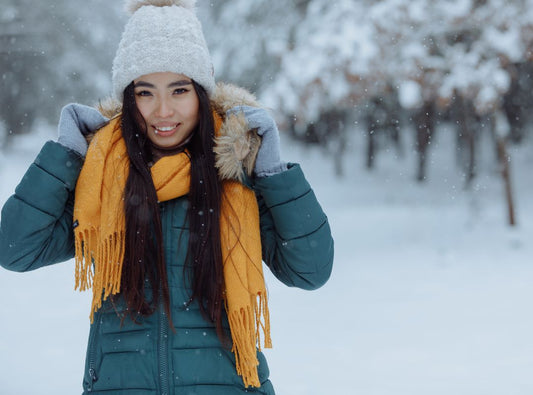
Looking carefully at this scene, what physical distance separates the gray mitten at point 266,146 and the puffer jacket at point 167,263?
37mm

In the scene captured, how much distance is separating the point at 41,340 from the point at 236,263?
5.08 meters

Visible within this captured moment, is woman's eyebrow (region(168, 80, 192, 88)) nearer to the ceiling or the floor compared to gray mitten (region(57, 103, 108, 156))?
nearer to the ceiling

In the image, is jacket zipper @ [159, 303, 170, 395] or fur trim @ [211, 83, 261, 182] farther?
fur trim @ [211, 83, 261, 182]

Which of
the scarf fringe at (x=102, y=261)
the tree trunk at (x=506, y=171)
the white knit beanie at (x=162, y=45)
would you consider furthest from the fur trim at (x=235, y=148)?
the tree trunk at (x=506, y=171)

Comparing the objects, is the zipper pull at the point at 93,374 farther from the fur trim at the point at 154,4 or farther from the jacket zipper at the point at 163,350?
the fur trim at the point at 154,4

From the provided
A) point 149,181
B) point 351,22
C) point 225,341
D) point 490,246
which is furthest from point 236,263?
point 490,246

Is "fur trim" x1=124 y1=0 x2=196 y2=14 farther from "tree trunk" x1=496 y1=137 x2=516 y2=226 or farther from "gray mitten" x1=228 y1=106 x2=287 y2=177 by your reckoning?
"tree trunk" x1=496 y1=137 x2=516 y2=226

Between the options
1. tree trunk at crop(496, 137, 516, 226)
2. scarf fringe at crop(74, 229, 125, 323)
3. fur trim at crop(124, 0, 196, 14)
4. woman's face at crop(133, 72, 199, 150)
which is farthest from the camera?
tree trunk at crop(496, 137, 516, 226)

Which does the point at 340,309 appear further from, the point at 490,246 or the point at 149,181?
the point at 149,181

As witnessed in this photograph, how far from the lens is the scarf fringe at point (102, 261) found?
2.00m

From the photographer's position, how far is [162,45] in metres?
2.24

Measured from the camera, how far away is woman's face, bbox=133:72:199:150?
6.98ft

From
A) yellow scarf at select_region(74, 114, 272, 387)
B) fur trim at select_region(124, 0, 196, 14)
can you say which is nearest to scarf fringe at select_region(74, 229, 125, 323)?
yellow scarf at select_region(74, 114, 272, 387)

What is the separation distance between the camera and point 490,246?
1067cm
